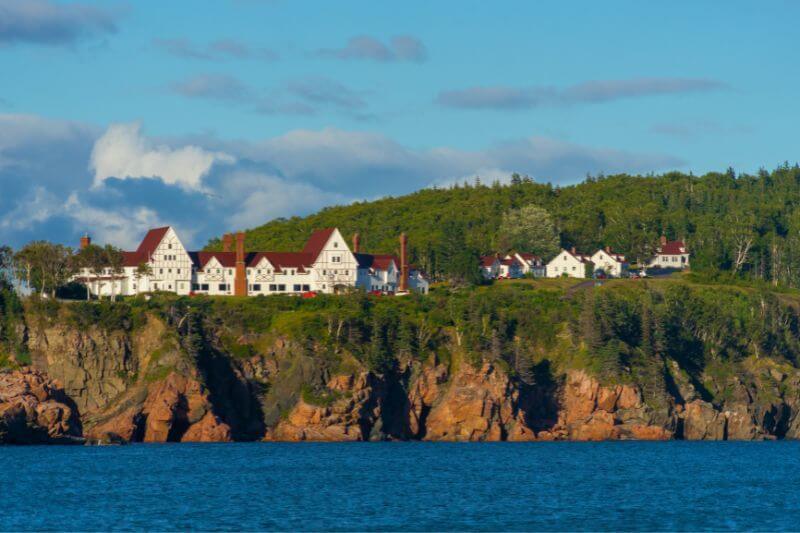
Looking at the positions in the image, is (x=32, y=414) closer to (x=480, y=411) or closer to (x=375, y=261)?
(x=480, y=411)

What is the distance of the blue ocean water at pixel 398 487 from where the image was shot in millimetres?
76188

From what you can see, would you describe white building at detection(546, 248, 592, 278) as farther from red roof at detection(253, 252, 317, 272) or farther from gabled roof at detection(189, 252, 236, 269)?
gabled roof at detection(189, 252, 236, 269)

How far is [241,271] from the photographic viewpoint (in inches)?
6344

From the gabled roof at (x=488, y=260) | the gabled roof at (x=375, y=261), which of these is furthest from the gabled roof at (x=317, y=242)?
the gabled roof at (x=488, y=260)

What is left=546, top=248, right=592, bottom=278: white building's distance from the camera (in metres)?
193

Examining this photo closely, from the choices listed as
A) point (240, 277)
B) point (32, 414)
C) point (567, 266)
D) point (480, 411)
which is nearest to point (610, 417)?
point (480, 411)

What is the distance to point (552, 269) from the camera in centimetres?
19525

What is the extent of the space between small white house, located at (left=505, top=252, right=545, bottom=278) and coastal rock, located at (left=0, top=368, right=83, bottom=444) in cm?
8270

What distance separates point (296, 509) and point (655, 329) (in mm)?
75452

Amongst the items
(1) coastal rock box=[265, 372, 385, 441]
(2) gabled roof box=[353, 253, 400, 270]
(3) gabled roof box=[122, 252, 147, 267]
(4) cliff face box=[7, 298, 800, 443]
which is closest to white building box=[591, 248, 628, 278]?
(2) gabled roof box=[353, 253, 400, 270]

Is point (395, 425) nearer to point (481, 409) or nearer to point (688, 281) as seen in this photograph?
point (481, 409)

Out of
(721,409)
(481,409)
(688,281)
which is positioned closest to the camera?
(481,409)

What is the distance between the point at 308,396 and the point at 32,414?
25296 millimetres

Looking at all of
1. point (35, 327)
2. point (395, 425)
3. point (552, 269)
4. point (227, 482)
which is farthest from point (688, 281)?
point (227, 482)
